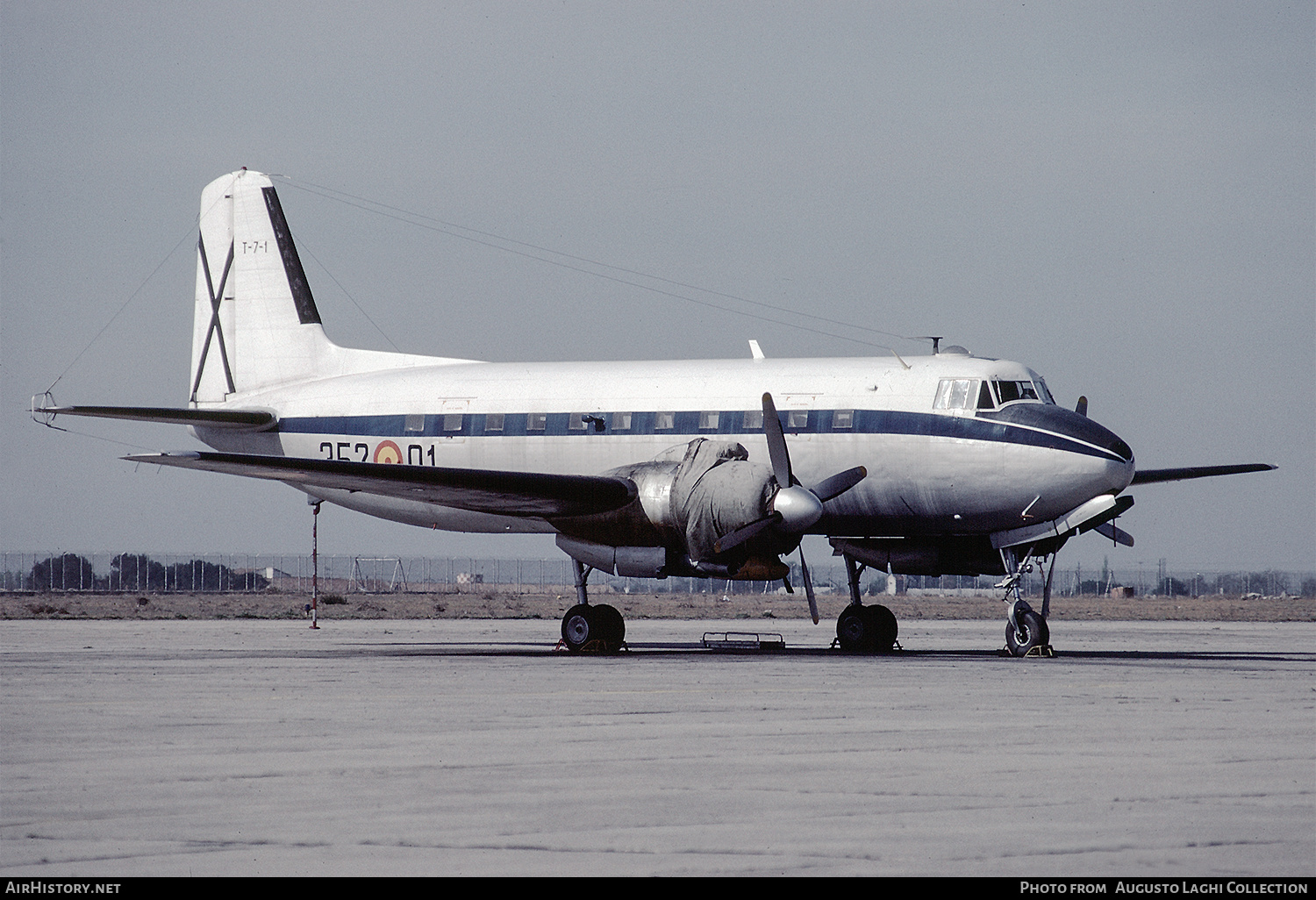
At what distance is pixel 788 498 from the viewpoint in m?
22.0

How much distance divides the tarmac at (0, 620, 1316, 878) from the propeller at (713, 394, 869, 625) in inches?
91.9

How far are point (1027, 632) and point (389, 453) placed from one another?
12.2 m

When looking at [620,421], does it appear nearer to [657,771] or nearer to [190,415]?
[190,415]

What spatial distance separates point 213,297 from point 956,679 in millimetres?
20976

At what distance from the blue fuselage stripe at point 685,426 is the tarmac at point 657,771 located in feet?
14.6

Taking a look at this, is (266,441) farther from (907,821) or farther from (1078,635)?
(907,821)

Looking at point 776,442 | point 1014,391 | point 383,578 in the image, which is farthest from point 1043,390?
point 383,578

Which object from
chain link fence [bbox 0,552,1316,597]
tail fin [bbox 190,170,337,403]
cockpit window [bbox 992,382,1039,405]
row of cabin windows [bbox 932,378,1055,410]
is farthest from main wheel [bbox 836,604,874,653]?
chain link fence [bbox 0,552,1316,597]

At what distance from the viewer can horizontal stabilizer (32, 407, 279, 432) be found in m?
26.4

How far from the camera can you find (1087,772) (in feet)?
32.3

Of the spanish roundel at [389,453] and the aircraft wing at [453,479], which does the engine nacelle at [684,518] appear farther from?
the spanish roundel at [389,453]

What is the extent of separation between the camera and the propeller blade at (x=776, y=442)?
2286 centimetres

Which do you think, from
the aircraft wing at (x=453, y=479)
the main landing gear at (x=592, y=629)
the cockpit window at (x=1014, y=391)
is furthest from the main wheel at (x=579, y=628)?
the cockpit window at (x=1014, y=391)
